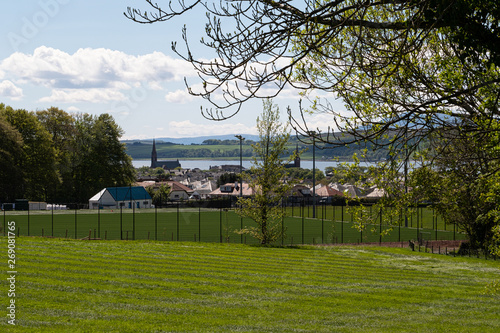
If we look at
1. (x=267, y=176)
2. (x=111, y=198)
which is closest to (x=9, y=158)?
(x=111, y=198)

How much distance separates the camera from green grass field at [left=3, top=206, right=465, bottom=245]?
43125 millimetres

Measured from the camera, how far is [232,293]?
53.7ft

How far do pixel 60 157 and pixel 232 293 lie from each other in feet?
196

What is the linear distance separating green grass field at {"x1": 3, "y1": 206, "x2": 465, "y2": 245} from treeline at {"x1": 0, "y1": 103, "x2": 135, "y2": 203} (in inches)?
179

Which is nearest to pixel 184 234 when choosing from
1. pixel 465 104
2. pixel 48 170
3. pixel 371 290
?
pixel 48 170

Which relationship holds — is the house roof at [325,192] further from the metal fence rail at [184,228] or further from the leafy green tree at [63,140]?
the leafy green tree at [63,140]

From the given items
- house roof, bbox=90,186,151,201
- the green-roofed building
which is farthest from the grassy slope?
house roof, bbox=90,186,151,201

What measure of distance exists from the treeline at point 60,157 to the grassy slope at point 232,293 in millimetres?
38426

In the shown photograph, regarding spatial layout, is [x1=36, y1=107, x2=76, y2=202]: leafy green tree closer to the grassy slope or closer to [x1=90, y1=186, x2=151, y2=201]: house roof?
[x1=90, y1=186, x2=151, y2=201]: house roof

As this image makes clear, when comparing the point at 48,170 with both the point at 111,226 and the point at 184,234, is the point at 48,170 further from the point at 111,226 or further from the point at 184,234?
the point at 184,234

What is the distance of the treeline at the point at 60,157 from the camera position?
6041 cm

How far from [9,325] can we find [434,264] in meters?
21.9

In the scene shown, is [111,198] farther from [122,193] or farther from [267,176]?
[267,176]

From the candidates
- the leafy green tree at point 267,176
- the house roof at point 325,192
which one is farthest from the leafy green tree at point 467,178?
the house roof at point 325,192
